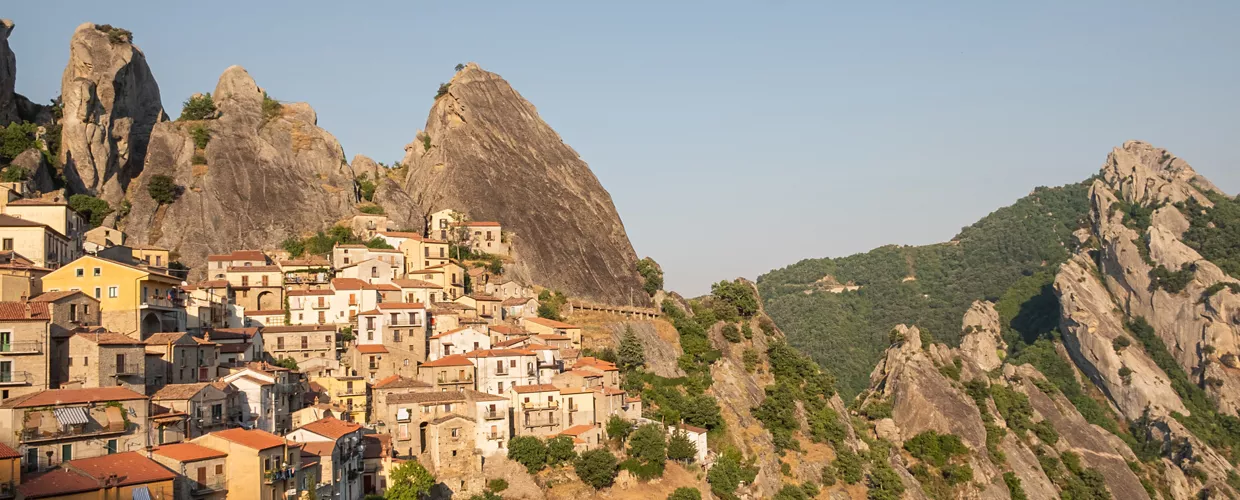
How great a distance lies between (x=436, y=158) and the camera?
121188mm

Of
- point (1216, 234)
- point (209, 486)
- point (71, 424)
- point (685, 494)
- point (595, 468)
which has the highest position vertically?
point (1216, 234)

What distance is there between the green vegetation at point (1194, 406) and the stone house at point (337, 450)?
4687 inches

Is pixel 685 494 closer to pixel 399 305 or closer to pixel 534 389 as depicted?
pixel 534 389

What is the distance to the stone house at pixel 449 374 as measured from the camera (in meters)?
72.4

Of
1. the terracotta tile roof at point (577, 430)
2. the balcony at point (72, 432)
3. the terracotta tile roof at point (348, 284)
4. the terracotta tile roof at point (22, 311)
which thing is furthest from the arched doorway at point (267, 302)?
the balcony at point (72, 432)

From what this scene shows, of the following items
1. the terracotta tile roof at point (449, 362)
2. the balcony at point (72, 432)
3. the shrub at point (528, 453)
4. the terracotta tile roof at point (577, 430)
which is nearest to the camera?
the balcony at point (72, 432)

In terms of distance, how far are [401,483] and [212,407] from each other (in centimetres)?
1027

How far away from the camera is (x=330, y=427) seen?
57844 mm

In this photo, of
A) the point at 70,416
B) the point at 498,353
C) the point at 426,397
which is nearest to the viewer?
the point at 70,416

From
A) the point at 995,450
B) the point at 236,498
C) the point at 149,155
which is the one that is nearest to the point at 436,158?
the point at 149,155

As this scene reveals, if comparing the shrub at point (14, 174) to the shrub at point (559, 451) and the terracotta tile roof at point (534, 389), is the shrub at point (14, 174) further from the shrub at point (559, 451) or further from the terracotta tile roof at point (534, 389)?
the shrub at point (559, 451)

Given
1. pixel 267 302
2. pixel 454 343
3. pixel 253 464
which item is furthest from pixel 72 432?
pixel 267 302

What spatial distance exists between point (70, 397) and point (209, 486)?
22.4ft

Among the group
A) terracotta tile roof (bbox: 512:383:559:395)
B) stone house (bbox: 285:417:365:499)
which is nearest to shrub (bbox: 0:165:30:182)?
stone house (bbox: 285:417:365:499)
